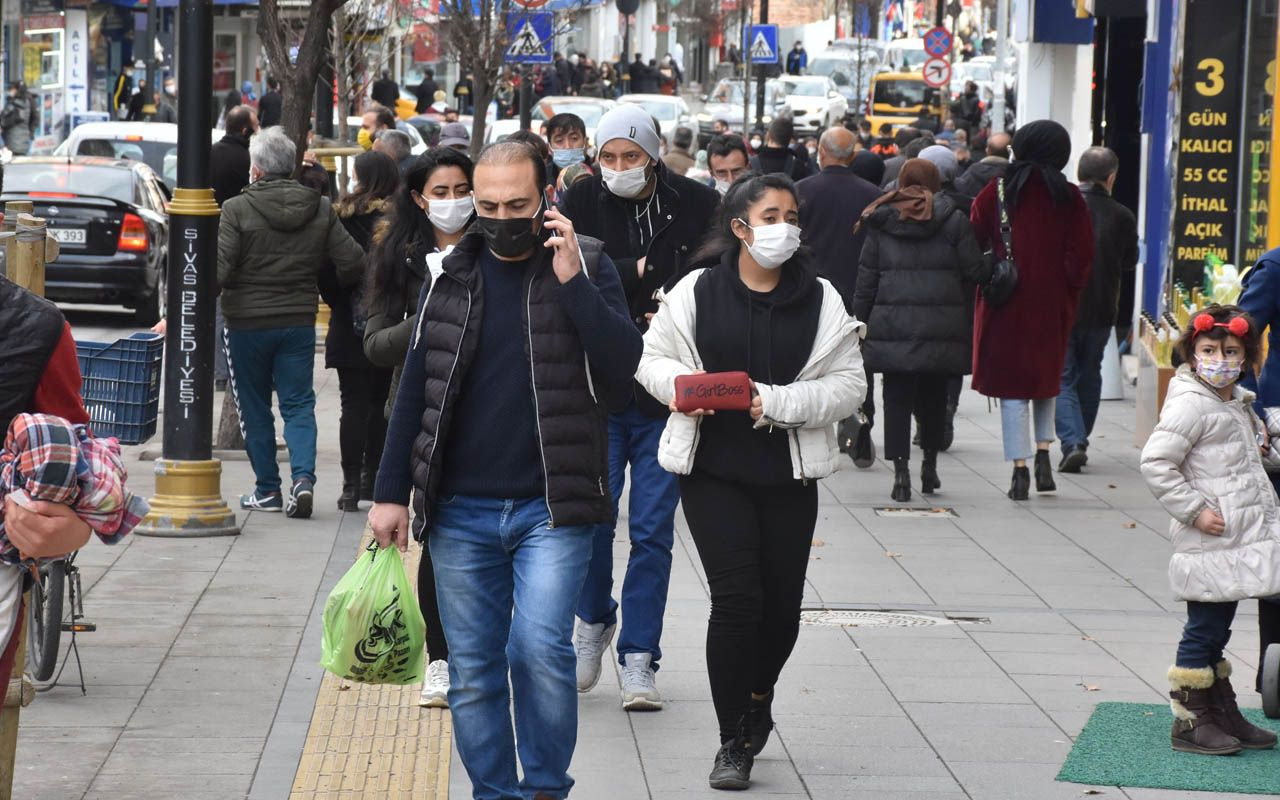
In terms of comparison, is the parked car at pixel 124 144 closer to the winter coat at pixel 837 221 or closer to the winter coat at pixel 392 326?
the winter coat at pixel 837 221

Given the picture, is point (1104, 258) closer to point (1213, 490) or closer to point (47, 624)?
point (1213, 490)

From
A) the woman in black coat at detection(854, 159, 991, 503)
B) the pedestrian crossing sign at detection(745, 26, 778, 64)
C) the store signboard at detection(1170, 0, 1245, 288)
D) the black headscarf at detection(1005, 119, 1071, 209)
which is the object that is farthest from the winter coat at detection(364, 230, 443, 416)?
the pedestrian crossing sign at detection(745, 26, 778, 64)

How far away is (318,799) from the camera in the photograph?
5.79 meters

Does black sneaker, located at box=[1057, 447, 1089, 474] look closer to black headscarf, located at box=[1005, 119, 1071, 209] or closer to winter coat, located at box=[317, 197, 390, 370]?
black headscarf, located at box=[1005, 119, 1071, 209]

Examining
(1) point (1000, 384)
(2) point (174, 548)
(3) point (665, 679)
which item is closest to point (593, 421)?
(3) point (665, 679)

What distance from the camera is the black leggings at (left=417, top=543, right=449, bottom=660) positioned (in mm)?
6293

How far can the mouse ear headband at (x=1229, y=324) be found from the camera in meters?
6.25

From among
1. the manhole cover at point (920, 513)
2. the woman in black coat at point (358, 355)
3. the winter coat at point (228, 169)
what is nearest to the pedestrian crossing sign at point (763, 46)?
the winter coat at point (228, 169)

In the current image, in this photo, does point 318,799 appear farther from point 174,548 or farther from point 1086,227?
point 1086,227

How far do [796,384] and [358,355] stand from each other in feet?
15.8

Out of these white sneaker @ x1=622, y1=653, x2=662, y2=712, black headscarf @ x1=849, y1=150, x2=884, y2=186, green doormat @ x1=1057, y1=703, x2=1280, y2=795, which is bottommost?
green doormat @ x1=1057, y1=703, x2=1280, y2=795

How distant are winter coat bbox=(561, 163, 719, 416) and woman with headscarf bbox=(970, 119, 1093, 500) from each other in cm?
481

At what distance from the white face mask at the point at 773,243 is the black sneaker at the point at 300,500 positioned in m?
4.97

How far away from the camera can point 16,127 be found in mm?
39594
